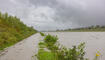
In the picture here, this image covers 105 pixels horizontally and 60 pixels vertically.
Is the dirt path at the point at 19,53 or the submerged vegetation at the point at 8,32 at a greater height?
the submerged vegetation at the point at 8,32

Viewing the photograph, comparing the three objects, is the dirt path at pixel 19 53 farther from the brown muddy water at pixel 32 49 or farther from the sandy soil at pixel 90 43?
the sandy soil at pixel 90 43

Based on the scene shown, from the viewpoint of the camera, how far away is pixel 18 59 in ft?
16.5

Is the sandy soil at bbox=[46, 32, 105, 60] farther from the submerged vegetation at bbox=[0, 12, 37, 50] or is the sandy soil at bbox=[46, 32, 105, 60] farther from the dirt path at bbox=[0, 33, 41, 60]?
the submerged vegetation at bbox=[0, 12, 37, 50]

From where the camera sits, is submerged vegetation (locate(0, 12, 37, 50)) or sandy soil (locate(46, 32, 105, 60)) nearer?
sandy soil (locate(46, 32, 105, 60))

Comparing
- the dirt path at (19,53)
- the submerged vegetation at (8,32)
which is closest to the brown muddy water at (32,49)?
the dirt path at (19,53)

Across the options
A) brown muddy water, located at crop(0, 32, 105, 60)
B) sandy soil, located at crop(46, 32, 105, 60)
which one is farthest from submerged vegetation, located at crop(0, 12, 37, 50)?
sandy soil, located at crop(46, 32, 105, 60)

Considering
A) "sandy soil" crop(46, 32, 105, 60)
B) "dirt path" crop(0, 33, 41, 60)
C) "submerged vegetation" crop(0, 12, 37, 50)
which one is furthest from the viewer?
"submerged vegetation" crop(0, 12, 37, 50)

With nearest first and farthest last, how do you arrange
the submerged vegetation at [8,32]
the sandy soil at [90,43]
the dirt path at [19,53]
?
the dirt path at [19,53] < the sandy soil at [90,43] < the submerged vegetation at [8,32]

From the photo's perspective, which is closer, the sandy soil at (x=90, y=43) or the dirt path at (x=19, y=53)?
the dirt path at (x=19, y=53)

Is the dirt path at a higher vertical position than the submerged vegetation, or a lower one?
lower

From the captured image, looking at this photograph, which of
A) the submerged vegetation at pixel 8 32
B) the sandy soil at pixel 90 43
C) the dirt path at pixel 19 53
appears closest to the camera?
the dirt path at pixel 19 53

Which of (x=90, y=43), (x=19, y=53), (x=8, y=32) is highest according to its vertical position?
(x=8, y=32)

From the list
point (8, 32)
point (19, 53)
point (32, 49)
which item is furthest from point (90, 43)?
point (8, 32)

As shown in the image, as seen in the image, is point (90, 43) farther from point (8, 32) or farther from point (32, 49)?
point (8, 32)
